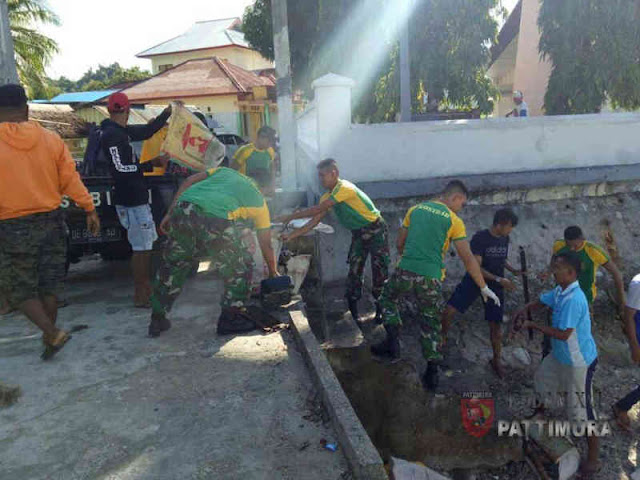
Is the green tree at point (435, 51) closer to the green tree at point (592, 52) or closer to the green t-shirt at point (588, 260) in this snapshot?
the green tree at point (592, 52)

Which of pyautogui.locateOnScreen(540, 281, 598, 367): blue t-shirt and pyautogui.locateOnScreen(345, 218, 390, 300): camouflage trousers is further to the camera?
pyautogui.locateOnScreen(345, 218, 390, 300): camouflage trousers

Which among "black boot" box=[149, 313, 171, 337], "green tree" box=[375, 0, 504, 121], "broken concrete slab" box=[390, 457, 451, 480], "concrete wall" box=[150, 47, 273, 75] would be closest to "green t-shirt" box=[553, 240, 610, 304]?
"broken concrete slab" box=[390, 457, 451, 480]

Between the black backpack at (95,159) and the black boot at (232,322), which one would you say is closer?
the black boot at (232,322)

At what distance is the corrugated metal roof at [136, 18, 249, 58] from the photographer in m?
35.2

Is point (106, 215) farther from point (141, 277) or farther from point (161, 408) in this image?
point (161, 408)

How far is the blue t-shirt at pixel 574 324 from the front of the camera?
366 cm

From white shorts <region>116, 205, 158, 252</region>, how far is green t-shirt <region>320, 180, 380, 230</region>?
1539 mm

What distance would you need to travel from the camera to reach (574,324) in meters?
3.67

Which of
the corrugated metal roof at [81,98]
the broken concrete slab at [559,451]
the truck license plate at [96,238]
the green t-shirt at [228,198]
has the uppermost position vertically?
the corrugated metal roof at [81,98]

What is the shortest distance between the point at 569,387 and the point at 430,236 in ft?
4.92

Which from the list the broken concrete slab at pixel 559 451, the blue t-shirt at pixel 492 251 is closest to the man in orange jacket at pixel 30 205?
the blue t-shirt at pixel 492 251

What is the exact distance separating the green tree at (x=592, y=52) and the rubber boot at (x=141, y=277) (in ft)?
29.6

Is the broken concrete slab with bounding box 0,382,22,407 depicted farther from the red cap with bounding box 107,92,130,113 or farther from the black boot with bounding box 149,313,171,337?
the red cap with bounding box 107,92,130,113

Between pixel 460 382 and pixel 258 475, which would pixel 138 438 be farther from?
pixel 460 382
